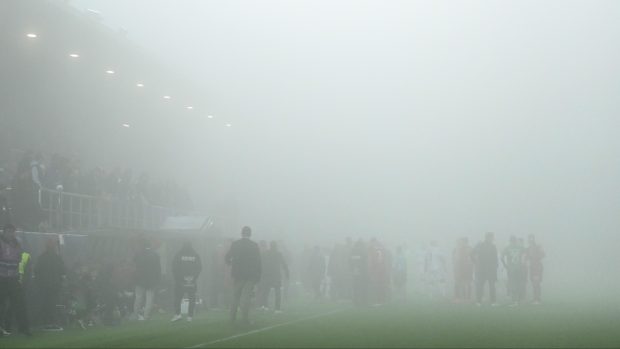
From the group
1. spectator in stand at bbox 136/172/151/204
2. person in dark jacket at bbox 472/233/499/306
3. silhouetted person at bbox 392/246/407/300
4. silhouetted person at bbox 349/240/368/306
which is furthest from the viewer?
spectator in stand at bbox 136/172/151/204

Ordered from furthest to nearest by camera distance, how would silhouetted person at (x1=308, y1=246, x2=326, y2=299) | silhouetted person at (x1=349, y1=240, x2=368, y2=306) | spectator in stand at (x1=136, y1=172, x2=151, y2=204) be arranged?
spectator in stand at (x1=136, y1=172, x2=151, y2=204) → silhouetted person at (x1=308, y1=246, x2=326, y2=299) → silhouetted person at (x1=349, y1=240, x2=368, y2=306)

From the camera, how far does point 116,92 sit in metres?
50.3

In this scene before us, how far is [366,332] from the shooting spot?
51.8ft

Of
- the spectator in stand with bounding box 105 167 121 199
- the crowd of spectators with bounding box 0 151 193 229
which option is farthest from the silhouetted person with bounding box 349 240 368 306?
the spectator in stand with bounding box 105 167 121 199

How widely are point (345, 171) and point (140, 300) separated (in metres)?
63.2

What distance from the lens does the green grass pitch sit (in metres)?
13.7

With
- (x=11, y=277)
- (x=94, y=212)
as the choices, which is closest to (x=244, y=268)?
(x=11, y=277)

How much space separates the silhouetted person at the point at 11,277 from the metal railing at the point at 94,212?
847 centimetres

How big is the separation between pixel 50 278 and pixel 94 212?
11.2 m

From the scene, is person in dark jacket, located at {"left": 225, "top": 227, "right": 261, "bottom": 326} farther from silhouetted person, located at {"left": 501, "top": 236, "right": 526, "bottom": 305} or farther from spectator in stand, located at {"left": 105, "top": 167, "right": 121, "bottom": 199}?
spectator in stand, located at {"left": 105, "top": 167, "right": 121, "bottom": 199}

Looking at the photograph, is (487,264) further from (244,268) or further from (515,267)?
(244,268)

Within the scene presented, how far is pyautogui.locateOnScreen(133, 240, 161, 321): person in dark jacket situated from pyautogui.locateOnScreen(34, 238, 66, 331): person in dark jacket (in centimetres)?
305

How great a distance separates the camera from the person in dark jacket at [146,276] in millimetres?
21641

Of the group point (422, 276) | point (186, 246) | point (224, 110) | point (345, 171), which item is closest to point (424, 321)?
point (186, 246)
